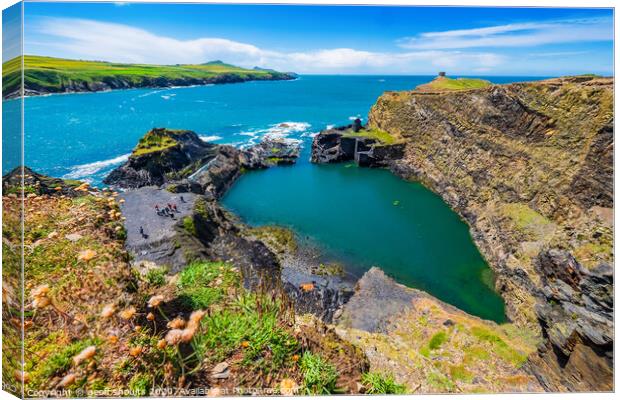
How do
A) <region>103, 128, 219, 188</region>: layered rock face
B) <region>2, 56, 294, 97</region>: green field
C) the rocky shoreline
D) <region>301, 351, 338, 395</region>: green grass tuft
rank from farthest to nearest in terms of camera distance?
<region>103, 128, 219, 188</region>: layered rock face
the rocky shoreline
<region>2, 56, 294, 97</region>: green field
<region>301, 351, 338, 395</region>: green grass tuft

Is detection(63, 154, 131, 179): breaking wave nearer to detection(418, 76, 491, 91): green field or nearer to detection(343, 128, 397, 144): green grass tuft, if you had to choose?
detection(343, 128, 397, 144): green grass tuft

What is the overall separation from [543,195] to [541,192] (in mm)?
410

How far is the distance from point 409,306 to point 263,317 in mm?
12568

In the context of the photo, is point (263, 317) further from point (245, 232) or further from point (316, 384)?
point (245, 232)

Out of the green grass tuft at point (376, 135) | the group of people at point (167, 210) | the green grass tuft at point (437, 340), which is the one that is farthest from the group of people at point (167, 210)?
the green grass tuft at point (376, 135)

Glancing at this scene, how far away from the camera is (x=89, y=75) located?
7175cm

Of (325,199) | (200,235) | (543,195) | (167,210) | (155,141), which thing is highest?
(155,141)

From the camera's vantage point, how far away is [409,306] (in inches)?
719

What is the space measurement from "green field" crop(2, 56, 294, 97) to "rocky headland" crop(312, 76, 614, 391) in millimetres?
17337

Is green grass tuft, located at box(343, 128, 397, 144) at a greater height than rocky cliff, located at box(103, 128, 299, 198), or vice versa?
green grass tuft, located at box(343, 128, 397, 144)

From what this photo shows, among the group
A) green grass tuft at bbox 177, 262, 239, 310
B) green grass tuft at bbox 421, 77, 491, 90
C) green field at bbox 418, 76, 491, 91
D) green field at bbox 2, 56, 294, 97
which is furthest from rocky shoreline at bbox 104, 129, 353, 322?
green grass tuft at bbox 421, 77, 491, 90

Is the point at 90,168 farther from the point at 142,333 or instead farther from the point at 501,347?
the point at 501,347

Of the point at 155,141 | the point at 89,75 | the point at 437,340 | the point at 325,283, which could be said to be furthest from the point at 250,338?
the point at 89,75

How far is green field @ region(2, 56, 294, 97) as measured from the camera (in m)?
8.45
